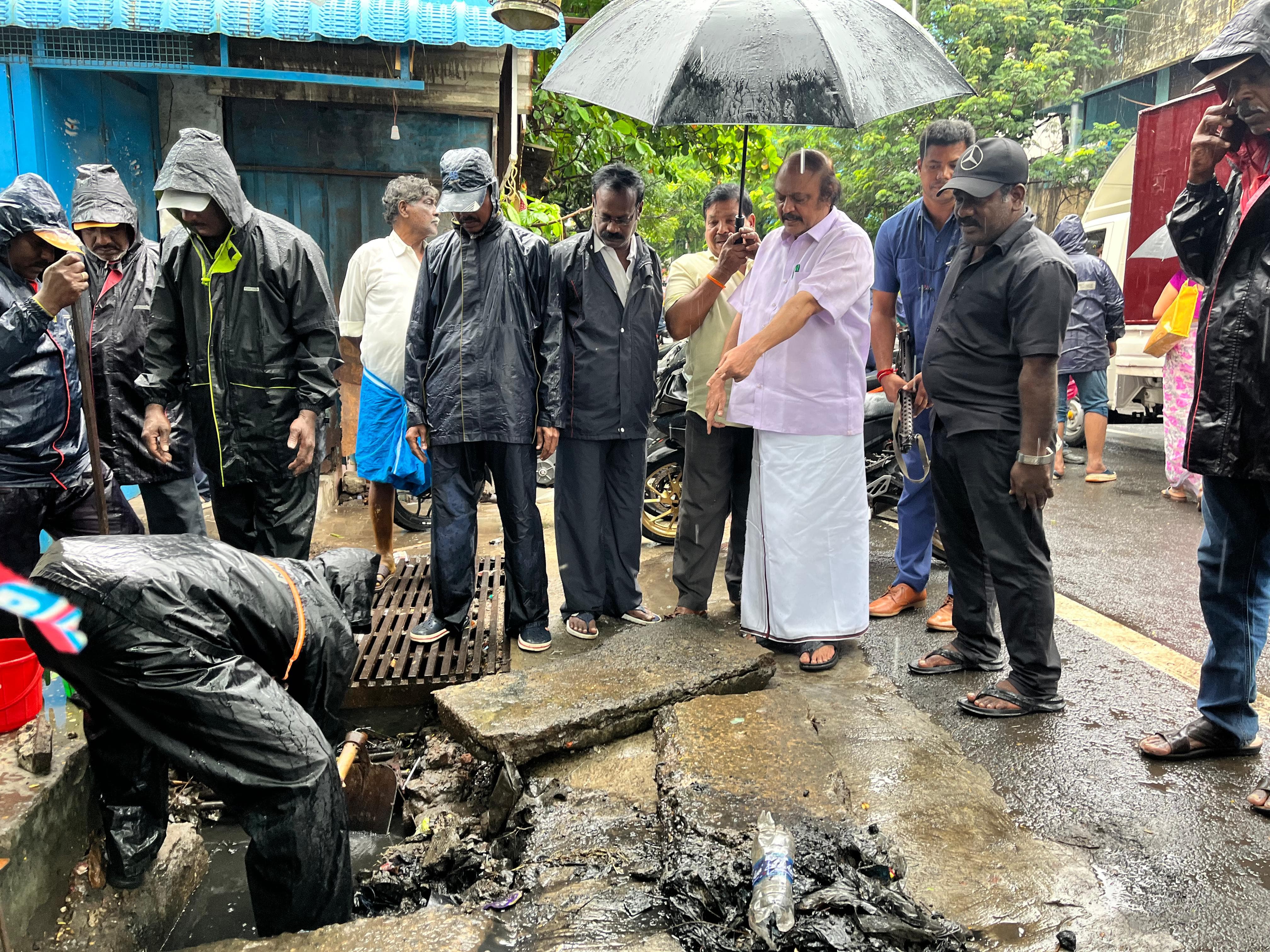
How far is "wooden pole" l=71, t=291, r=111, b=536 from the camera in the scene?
9.81ft

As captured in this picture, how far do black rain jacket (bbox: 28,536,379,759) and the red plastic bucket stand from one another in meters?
0.53

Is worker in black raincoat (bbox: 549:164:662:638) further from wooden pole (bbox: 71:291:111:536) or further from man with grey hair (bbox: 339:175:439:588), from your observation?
wooden pole (bbox: 71:291:111:536)

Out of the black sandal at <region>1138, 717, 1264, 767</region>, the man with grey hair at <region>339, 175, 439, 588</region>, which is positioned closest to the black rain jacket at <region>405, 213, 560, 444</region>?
the man with grey hair at <region>339, 175, 439, 588</region>

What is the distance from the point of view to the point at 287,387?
3631 millimetres

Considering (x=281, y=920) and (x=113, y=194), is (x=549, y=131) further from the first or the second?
(x=281, y=920)

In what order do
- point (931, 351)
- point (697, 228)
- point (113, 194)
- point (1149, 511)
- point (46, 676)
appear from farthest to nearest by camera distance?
point (697, 228) → point (1149, 511) → point (113, 194) → point (931, 351) → point (46, 676)

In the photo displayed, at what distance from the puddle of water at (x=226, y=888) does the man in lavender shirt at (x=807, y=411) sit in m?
1.74

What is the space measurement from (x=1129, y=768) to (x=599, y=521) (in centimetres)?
228

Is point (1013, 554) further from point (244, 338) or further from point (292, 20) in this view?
point (292, 20)

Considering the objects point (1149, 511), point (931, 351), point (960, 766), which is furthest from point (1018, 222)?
point (1149, 511)

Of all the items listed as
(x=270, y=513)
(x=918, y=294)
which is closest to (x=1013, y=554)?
(x=918, y=294)

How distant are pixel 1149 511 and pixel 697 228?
90.6ft

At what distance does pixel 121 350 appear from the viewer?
4.00 m

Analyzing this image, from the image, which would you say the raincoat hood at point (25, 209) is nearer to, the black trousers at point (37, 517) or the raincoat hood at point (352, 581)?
the black trousers at point (37, 517)
